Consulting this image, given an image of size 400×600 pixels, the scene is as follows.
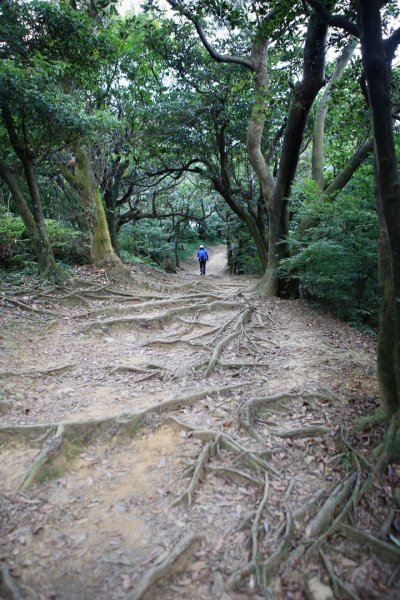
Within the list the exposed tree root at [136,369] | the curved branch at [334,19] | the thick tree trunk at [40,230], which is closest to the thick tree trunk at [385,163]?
the curved branch at [334,19]

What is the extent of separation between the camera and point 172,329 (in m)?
8.43

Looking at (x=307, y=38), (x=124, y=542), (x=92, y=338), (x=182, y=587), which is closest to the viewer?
(x=182, y=587)

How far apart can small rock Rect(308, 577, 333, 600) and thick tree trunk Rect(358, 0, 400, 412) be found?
194cm

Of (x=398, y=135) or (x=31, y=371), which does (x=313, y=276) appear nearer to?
(x=398, y=135)

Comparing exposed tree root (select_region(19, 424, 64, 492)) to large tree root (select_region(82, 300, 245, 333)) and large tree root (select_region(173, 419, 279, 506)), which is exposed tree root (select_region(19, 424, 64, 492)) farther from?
large tree root (select_region(82, 300, 245, 333))

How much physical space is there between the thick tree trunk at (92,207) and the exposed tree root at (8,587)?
10317 mm

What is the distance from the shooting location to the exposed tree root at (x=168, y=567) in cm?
256

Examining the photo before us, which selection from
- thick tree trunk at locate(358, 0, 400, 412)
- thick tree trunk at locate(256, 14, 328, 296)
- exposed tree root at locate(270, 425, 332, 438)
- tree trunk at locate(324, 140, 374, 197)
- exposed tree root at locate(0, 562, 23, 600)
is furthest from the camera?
tree trunk at locate(324, 140, 374, 197)

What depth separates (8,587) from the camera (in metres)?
2.56

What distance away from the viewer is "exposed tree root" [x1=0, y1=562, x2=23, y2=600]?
2521 mm

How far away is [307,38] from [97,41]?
4850 mm

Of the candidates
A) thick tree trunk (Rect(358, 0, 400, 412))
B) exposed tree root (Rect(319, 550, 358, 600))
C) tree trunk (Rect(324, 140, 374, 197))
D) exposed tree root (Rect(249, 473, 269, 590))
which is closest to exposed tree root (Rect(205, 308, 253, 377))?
exposed tree root (Rect(249, 473, 269, 590))

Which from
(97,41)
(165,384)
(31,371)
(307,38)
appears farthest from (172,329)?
(97,41)

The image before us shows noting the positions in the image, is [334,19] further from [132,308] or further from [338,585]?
[132,308]
